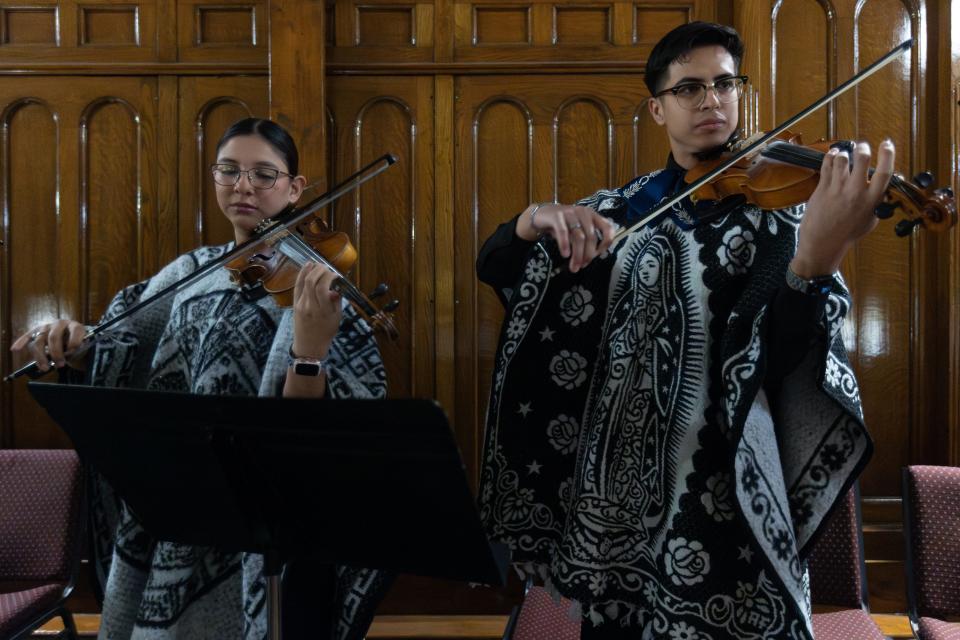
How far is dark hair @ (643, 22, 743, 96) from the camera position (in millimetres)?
1272

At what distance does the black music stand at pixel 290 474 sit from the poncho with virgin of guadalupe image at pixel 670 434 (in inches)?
8.3

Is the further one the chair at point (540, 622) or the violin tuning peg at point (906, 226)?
the chair at point (540, 622)

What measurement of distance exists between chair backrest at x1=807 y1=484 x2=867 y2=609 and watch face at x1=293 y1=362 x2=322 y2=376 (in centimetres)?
119

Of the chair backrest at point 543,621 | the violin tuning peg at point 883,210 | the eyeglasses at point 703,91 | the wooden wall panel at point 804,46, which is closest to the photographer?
the violin tuning peg at point 883,210

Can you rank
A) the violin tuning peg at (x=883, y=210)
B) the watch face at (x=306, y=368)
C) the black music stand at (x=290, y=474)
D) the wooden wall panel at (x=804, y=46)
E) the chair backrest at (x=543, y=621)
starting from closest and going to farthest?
the black music stand at (x=290, y=474)
the violin tuning peg at (x=883, y=210)
the watch face at (x=306, y=368)
the chair backrest at (x=543, y=621)
the wooden wall panel at (x=804, y=46)

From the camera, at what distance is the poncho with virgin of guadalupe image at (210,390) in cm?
150

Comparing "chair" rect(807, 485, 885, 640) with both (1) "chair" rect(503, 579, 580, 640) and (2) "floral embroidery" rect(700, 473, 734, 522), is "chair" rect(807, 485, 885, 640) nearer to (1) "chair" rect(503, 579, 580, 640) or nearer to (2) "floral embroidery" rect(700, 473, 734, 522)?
(1) "chair" rect(503, 579, 580, 640)

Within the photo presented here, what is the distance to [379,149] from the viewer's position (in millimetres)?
2770

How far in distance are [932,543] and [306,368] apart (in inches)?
56.4

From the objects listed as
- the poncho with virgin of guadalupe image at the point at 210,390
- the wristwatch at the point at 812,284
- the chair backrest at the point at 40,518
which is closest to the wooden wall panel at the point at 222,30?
the poncho with virgin of guadalupe image at the point at 210,390

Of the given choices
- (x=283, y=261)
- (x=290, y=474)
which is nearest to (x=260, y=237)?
(x=283, y=261)

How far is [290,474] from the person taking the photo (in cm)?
98

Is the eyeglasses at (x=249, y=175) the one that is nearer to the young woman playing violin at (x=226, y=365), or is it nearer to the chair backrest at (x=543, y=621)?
the young woman playing violin at (x=226, y=365)

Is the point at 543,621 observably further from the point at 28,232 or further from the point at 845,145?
the point at 28,232
